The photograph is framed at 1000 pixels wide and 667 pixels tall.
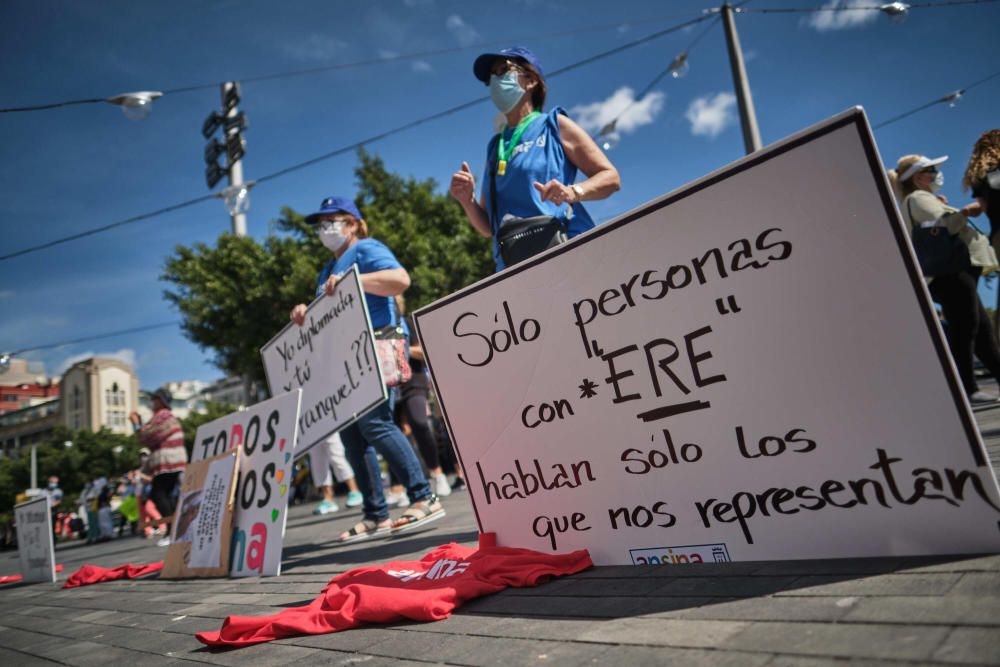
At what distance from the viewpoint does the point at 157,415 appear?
25.5 feet

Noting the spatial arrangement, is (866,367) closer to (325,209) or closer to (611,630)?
(611,630)

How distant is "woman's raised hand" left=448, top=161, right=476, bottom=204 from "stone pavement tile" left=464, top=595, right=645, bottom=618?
1.76 m

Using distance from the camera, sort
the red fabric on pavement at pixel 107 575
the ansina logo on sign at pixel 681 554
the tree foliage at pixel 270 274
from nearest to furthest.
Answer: the ansina logo on sign at pixel 681 554 → the red fabric on pavement at pixel 107 575 → the tree foliage at pixel 270 274

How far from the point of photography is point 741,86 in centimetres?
912

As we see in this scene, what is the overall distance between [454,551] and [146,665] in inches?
43.7

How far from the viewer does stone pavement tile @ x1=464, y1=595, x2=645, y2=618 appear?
1.80m

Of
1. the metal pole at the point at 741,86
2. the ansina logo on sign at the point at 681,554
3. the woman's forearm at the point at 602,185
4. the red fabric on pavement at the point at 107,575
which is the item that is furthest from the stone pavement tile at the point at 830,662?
the metal pole at the point at 741,86

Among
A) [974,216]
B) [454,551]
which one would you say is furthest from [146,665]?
[974,216]

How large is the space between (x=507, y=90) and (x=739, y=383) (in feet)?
6.46

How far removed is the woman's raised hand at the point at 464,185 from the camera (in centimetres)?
317

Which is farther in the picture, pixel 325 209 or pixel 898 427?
pixel 325 209

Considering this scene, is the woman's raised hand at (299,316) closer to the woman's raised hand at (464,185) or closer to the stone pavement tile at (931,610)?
the woman's raised hand at (464,185)

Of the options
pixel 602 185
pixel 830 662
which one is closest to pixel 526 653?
pixel 830 662

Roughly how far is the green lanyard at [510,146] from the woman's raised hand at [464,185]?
0.14 meters
